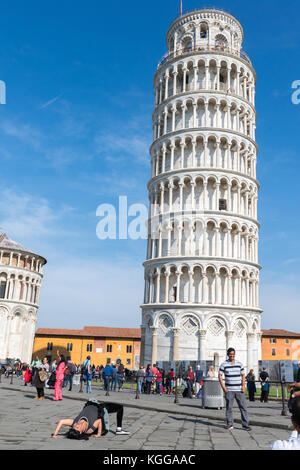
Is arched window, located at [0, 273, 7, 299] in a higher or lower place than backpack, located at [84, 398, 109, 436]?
higher

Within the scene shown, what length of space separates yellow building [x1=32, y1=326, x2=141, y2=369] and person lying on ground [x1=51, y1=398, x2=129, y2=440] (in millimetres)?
64880

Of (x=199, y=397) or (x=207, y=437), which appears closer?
(x=207, y=437)

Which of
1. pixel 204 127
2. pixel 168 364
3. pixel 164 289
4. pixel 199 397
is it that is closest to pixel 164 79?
pixel 204 127

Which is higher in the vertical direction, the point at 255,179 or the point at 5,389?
the point at 255,179

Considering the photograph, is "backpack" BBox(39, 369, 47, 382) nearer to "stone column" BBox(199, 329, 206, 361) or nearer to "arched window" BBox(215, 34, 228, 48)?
"stone column" BBox(199, 329, 206, 361)

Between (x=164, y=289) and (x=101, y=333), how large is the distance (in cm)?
4025

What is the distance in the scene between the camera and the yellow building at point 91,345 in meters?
70.8

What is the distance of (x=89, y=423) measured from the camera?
7773 mm

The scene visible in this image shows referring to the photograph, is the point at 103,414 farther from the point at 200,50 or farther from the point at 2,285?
the point at 2,285

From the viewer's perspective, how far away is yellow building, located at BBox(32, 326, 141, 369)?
232 ft

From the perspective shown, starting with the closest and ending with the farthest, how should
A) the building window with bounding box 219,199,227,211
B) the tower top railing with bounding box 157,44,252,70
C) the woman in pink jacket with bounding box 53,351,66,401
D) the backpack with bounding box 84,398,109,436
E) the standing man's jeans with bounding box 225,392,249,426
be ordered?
the backpack with bounding box 84,398,109,436, the standing man's jeans with bounding box 225,392,249,426, the woman in pink jacket with bounding box 53,351,66,401, the building window with bounding box 219,199,227,211, the tower top railing with bounding box 157,44,252,70

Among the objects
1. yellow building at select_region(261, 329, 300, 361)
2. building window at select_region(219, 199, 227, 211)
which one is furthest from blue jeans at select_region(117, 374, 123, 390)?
yellow building at select_region(261, 329, 300, 361)

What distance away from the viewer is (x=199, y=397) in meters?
20.5

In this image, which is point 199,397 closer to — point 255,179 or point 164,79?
point 255,179
